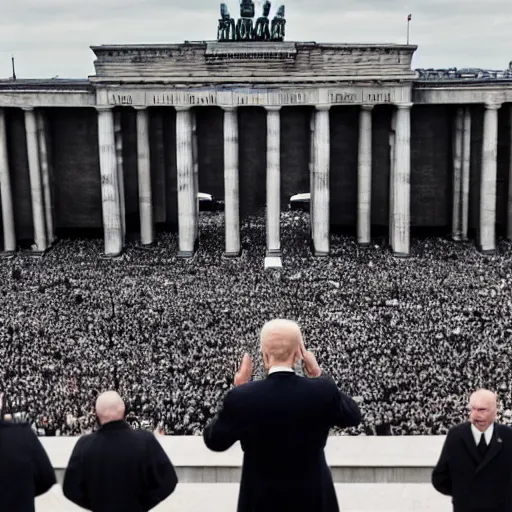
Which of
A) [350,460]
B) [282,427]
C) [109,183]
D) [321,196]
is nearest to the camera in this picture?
[282,427]

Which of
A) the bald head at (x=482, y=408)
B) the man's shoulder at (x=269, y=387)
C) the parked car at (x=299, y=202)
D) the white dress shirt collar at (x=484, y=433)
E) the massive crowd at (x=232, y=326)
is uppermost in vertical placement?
the man's shoulder at (x=269, y=387)

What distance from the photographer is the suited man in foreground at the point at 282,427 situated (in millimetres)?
9945

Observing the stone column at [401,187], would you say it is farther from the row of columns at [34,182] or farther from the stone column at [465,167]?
the row of columns at [34,182]

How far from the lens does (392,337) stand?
38.0 m

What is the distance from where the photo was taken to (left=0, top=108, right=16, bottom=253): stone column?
60.2m

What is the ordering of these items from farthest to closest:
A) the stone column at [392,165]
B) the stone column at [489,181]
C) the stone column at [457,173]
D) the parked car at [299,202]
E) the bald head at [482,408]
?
the parked car at [299,202] < the stone column at [457,173] < the stone column at [392,165] < the stone column at [489,181] < the bald head at [482,408]

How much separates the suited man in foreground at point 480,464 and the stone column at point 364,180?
1952 inches

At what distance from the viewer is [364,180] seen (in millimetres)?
61125

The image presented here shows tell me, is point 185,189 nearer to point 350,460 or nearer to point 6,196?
point 6,196

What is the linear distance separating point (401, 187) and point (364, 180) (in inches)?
126

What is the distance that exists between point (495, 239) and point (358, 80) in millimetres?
13941

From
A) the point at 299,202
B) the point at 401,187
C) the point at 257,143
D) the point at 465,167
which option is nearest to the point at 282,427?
the point at 401,187

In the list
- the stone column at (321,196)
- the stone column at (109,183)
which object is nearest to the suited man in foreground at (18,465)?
Answer: the stone column at (321,196)

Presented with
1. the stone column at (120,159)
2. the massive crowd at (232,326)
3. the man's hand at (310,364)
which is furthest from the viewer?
the stone column at (120,159)
